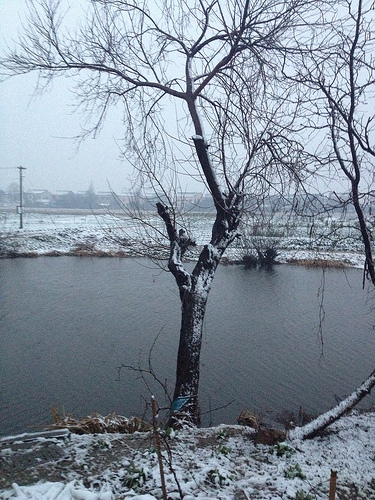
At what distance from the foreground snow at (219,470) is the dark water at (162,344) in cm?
211

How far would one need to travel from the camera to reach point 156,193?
579 cm

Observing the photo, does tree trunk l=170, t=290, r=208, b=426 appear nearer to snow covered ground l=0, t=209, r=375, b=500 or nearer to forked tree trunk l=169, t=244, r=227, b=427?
forked tree trunk l=169, t=244, r=227, b=427

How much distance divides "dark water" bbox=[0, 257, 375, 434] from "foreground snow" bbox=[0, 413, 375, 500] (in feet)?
6.91

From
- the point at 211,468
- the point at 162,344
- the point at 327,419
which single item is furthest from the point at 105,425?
the point at 162,344

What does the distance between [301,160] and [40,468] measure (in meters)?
3.89

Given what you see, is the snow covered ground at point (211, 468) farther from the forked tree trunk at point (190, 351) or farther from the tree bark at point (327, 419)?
the forked tree trunk at point (190, 351)

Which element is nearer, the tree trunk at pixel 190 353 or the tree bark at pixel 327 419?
the tree bark at pixel 327 419

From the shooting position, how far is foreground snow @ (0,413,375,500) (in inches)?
120

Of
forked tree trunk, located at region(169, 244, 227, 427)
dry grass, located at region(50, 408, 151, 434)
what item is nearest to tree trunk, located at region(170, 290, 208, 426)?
forked tree trunk, located at region(169, 244, 227, 427)

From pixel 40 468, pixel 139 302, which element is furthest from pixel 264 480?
pixel 139 302

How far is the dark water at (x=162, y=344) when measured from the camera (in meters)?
7.86

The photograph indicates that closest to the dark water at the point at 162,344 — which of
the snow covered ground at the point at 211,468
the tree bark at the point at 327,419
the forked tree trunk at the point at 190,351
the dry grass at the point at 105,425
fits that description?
the dry grass at the point at 105,425

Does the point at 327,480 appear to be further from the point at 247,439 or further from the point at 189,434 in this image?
the point at 189,434

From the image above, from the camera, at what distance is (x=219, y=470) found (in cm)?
341
